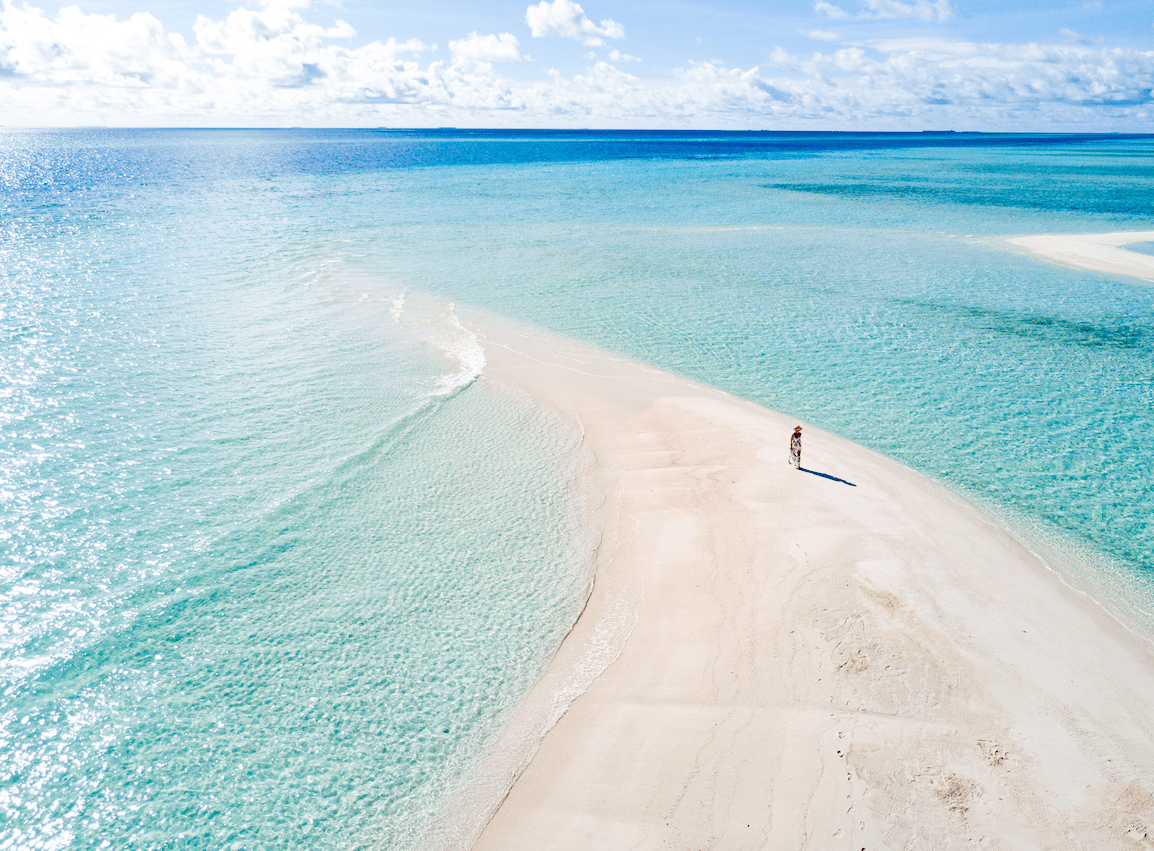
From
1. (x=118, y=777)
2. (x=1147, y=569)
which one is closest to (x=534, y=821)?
(x=118, y=777)

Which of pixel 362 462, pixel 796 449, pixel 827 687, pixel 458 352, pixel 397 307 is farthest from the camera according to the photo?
pixel 397 307

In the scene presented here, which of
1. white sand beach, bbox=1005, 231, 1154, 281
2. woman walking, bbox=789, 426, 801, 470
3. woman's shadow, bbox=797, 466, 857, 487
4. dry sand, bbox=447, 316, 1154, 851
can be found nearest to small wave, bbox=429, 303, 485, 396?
dry sand, bbox=447, 316, 1154, 851

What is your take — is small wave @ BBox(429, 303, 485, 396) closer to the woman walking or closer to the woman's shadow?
the woman walking

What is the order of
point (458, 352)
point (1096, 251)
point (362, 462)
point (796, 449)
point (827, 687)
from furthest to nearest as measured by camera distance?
1. point (1096, 251)
2. point (458, 352)
3. point (362, 462)
4. point (796, 449)
5. point (827, 687)

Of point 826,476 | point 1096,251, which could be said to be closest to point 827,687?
point 826,476

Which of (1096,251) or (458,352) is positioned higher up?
(1096,251)

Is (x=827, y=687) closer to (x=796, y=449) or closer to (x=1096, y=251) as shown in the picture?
(x=796, y=449)
